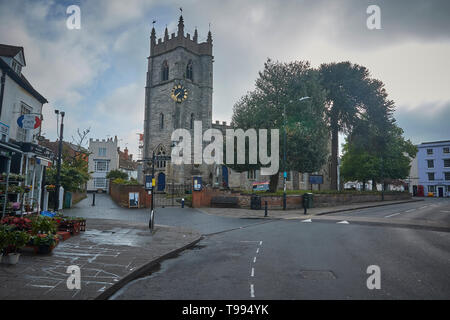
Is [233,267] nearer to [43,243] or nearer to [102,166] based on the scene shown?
[43,243]

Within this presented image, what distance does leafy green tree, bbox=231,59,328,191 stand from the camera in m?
27.6

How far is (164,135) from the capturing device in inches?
1743

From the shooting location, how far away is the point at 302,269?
6.93 m

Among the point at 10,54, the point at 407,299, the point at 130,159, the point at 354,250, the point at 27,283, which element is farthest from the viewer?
the point at 130,159

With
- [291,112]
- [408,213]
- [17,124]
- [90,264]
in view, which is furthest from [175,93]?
[90,264]

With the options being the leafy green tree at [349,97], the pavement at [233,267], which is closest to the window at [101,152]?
the leafy green tree at [349,97]

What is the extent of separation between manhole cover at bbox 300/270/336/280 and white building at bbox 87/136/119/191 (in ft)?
179

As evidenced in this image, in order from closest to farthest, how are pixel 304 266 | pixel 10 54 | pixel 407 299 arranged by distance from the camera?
pixel 407 299
pixel 304 266
pixel 10 54

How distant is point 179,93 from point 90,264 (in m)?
38.0

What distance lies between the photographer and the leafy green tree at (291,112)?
90.6ft

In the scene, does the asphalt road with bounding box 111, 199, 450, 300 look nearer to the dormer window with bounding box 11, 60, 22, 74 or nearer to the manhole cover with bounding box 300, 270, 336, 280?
the manhole cover with bounding box 300, 270, 336, 280

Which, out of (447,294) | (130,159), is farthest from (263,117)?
(130,159)
